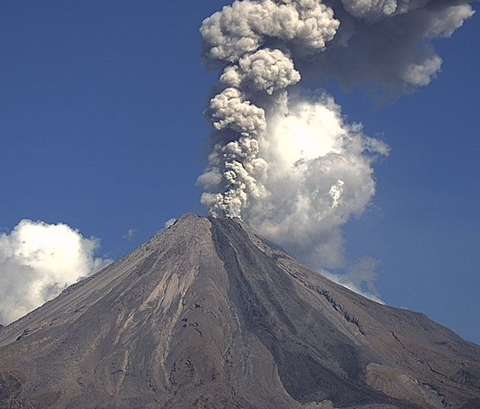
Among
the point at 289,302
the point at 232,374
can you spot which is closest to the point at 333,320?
the point at 289,302

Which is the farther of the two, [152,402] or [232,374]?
[232,374]

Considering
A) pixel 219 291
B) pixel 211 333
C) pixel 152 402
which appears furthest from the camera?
pixel 219 291

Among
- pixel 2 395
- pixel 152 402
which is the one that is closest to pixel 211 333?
pixel 152 402

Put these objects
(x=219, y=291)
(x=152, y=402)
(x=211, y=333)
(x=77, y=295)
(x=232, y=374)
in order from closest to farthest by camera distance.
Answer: (x=152, y=402) < (x=232, y=374) < (x=211, y=333) < (x=219, y=291) < (x=77, y=295)

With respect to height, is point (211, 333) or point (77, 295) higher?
point (77, 295)

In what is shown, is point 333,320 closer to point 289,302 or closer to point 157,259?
point 289,302

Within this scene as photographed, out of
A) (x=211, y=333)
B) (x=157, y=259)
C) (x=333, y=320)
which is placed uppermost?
(x=157, y=259)
